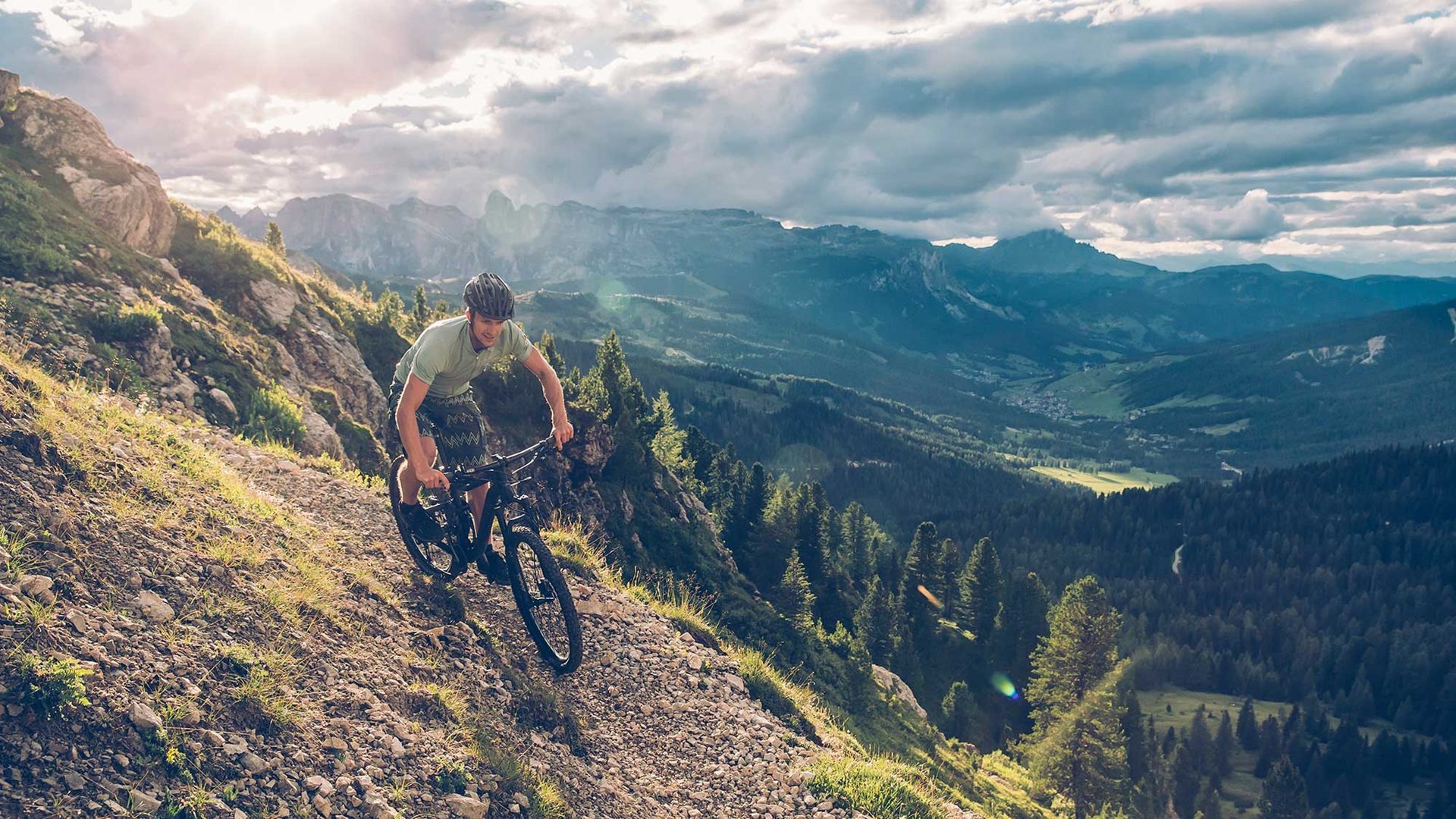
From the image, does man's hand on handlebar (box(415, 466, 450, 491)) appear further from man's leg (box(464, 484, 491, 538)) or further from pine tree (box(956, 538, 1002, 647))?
pine tree (box(956, 538, 1002, 647))

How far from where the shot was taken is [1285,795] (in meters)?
90.6

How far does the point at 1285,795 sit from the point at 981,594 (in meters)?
41.9

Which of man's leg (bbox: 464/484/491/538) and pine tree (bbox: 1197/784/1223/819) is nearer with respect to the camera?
man's leg (bbox: 464/484/491/538)

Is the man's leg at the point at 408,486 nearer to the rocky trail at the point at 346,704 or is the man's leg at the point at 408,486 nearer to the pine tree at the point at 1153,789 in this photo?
the rocky trail at the point at 346,704

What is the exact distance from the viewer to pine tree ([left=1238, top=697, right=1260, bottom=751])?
128 meters

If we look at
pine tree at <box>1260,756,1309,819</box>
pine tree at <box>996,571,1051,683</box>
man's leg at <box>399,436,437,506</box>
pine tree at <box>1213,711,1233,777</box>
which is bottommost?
pine tree at <box>1213,711,1233,777</box>

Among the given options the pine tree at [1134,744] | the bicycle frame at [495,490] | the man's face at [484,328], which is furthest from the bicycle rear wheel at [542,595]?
the pine tree at [1134,744]

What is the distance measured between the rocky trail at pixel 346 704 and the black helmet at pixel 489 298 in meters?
4.45

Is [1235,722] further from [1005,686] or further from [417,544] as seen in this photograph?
[417,544]

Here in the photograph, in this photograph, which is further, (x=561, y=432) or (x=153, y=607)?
(x=561, y=432)

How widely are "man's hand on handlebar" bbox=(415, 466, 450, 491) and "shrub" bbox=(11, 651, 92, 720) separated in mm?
4177

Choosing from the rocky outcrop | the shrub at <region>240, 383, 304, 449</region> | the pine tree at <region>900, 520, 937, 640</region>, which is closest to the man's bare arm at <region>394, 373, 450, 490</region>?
the shrub at <region>240, 383, 304, 449</region>

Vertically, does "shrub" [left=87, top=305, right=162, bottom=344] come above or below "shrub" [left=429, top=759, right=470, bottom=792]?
above

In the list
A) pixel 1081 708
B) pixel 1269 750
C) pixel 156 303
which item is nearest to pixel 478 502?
pixel 156 303
